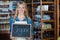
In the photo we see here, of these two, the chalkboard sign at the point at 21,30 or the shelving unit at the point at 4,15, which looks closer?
the chalkboard sign at the point at 21,30

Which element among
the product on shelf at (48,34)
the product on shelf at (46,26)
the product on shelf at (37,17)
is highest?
the product on shelf at (37,17)

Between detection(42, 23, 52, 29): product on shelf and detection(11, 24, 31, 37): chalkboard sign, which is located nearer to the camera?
detection(11, 24, 31, 37): chalkboard sign

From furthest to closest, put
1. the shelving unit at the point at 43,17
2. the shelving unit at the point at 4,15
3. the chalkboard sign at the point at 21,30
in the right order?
the shelving unit at the point at 4,15 → the shelving unit at the point at 43,17 → the chalkboard sign at the point at 21,30

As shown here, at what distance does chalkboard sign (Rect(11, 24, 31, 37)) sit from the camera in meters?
2.65

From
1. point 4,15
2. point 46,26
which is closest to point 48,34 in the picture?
point 46,26

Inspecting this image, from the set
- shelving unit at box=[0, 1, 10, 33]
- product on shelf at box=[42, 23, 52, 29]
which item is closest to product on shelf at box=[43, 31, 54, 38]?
product on shelf at box=[42, 23, 52, 29]

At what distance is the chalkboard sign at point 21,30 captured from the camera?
2652 millimetres

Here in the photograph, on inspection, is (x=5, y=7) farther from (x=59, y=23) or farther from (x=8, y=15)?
(x=59, y=23)

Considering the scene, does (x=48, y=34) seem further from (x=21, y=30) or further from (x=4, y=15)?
(x=21, y=30)

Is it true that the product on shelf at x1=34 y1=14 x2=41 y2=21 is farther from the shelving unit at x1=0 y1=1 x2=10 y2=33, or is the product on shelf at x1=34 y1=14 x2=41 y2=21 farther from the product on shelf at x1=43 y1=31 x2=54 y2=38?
the shelving unit at x1=0 y1=1 x2=10 y2=33

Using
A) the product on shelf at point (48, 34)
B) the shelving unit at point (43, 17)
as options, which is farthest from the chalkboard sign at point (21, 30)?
the product on shelf at point (48, 34)

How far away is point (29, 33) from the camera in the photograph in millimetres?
2650

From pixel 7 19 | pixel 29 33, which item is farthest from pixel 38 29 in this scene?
pixel 29 33

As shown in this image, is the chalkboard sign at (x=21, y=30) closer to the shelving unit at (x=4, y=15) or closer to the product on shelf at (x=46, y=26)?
the product on shelf at (x=46, y=26)
